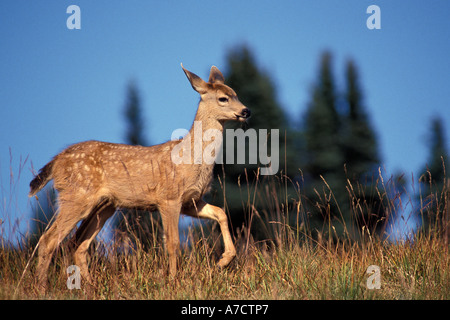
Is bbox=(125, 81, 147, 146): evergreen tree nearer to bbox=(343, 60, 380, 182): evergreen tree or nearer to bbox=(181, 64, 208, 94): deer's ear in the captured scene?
bbox=(343, 60, 380, 182): evergreen tree

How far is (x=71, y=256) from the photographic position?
6.59 m

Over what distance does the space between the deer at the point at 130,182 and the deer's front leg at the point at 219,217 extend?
0.04 ft

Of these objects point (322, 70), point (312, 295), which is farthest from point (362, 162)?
point (312, 295)

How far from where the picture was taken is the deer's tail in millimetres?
6594

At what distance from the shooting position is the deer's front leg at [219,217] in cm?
577

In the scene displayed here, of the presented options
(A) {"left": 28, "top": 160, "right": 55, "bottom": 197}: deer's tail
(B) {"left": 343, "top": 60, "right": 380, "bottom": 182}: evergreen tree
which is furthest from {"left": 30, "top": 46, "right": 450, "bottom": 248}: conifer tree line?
(A) {"left": 28, "top": 160, "right": 55, "bottom": 197}: deer's tail

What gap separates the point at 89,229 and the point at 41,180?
0.92 meters

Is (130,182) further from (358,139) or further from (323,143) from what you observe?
(358,139)

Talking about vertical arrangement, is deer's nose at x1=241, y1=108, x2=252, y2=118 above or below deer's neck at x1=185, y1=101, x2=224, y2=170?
above

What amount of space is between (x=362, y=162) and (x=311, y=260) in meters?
16.7

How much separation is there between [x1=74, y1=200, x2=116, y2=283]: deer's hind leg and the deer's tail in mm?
747

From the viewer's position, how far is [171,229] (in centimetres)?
614

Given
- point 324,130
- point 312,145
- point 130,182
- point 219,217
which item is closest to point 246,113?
point 219,217
